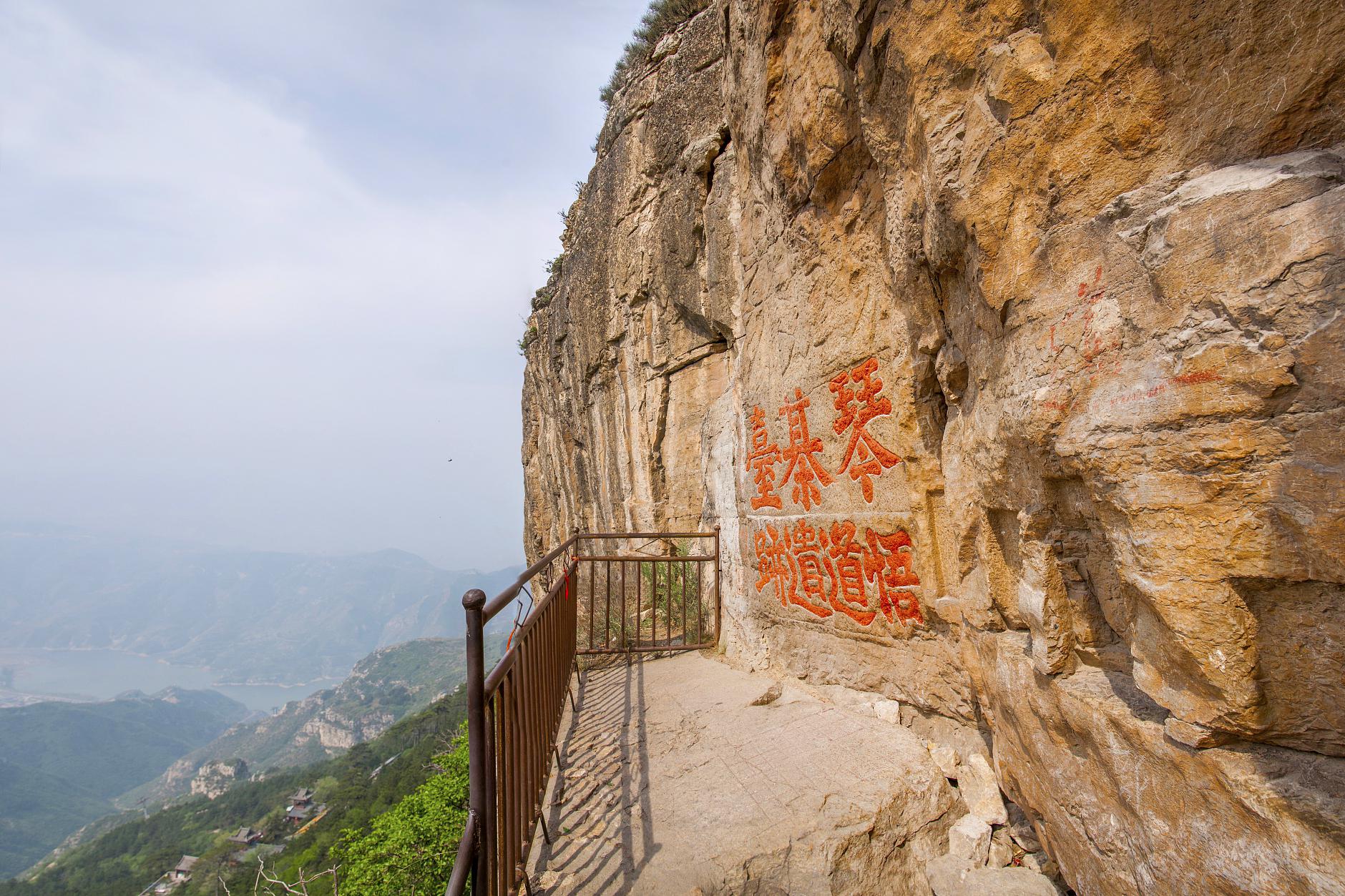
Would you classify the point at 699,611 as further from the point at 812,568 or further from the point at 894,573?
the point at 894,573

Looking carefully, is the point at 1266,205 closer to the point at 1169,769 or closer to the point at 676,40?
the point at 1169,769

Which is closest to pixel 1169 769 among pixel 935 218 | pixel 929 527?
pixel 929 527

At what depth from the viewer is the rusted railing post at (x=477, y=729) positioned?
1740 millimetres

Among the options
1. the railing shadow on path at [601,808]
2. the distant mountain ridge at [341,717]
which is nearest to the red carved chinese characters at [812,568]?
the railing shadow on path at [601,808]

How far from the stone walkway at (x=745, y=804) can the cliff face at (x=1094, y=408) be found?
0.45 metres

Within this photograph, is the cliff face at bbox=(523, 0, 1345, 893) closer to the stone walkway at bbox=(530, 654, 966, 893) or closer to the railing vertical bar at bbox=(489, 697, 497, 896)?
the stone walkway at bbox=(530, 654, 966, 893)

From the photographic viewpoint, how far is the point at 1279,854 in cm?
139

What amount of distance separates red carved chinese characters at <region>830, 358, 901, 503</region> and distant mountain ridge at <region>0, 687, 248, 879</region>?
108 meters

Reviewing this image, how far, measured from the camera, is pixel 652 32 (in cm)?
992

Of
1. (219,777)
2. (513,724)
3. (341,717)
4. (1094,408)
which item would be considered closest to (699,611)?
(513,724)

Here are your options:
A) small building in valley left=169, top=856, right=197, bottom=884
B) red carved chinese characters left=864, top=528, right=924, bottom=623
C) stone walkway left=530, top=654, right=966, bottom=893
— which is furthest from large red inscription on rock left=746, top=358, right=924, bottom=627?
small building in valley left=169, top=856, right=197, bottom=884

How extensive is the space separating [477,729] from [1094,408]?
2023 millimetres

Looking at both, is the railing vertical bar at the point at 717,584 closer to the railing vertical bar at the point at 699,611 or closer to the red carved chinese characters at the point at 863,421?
the railing vertical bar at the point at 699,611

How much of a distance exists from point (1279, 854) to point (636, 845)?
199cm
